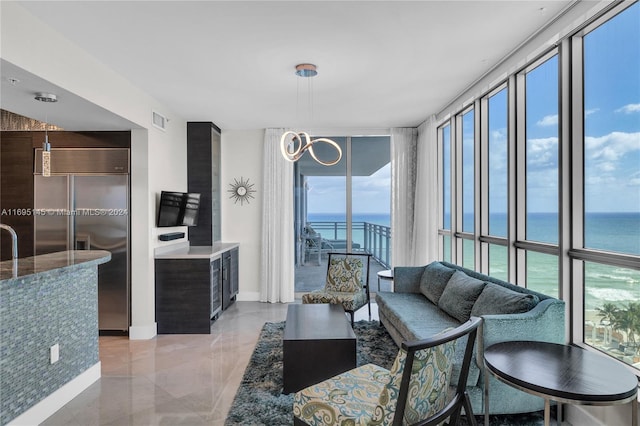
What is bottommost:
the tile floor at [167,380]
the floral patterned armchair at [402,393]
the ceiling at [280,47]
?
the tile floor at [167,380]

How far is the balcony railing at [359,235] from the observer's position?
255 inches

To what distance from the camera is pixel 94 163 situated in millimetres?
4465

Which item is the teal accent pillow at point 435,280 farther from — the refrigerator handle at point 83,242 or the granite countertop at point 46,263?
the refrigerator handle at point 83,242

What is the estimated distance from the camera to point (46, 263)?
9.30 ft

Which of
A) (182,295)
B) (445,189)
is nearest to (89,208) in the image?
(182,295)

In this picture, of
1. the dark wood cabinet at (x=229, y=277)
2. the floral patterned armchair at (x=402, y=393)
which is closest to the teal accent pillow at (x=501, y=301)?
the floral patterned armchair at (x=402, y=393)

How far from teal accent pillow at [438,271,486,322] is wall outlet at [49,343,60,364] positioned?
3209 millimetres

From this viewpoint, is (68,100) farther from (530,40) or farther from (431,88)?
(530,40)

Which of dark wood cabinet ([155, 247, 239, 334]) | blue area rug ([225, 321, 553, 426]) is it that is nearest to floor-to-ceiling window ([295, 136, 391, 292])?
blue area rug ([225, 321, 553, 426])

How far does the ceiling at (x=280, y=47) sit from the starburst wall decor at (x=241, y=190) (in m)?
1.75

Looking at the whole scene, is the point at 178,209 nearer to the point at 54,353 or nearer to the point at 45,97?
the point at 45,97

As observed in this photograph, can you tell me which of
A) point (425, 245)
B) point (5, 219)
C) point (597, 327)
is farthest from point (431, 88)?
point (5, 219)

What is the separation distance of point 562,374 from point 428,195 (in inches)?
154

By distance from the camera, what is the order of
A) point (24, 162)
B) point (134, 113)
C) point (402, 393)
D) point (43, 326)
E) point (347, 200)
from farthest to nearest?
point (347, 200), point (24, 162), point (134, 113), point (43, 326), point (402, 393)
